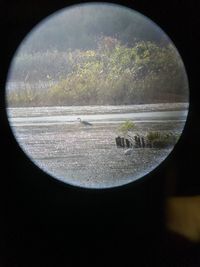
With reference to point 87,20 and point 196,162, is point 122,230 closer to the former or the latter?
point 196,162

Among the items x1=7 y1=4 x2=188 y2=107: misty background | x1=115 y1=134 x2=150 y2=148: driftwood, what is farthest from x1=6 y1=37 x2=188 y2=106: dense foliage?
x1=115 y1=134 x2=150 y2=148: driftwood

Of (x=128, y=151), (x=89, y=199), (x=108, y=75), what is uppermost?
(x=108, y=75)

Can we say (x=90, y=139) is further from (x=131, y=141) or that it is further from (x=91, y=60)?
(x=91, y=60)

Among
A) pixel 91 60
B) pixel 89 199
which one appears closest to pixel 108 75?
pixel 91 60

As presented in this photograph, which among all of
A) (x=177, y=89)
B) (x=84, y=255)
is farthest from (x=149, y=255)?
(x=177, y=89)

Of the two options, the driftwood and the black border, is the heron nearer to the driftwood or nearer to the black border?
the driftwood

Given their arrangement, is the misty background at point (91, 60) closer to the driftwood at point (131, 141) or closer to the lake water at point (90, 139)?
the lake water at point (90, 139)

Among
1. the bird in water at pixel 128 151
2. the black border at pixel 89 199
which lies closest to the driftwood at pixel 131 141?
the bird in water at pixel 128 151

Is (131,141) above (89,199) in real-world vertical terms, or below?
above
